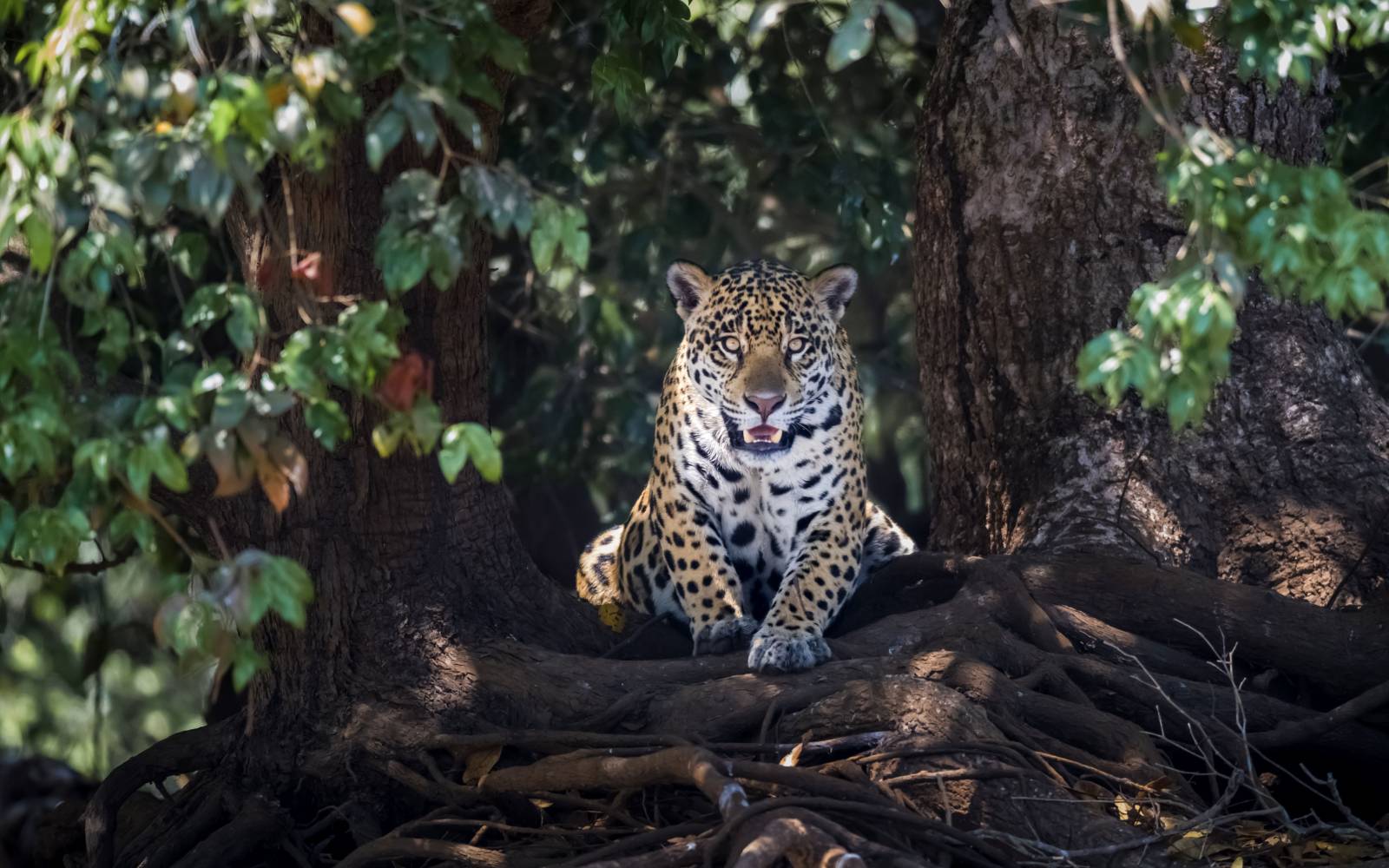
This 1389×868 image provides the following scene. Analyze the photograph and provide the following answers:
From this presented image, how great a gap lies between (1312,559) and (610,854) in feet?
9.70

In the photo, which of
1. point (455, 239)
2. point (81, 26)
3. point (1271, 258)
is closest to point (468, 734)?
point (455, 239)

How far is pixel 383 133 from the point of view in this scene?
346 cm

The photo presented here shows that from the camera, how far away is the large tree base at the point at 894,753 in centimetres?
→ 468

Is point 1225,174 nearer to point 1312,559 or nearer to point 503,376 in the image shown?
point 1312,559

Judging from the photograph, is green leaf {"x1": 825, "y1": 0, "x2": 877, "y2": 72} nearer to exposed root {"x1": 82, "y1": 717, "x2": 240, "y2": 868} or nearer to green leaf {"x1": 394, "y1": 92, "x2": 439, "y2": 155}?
green leaf {"x1": 394, "y1": 92, "x2": 439, "y2": 155}

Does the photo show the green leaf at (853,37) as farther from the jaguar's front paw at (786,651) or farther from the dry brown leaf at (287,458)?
the jaguar's front paw at (786,651)

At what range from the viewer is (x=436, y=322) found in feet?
18.3

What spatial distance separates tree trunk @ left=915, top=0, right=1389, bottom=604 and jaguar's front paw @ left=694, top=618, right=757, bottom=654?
1.12 metres

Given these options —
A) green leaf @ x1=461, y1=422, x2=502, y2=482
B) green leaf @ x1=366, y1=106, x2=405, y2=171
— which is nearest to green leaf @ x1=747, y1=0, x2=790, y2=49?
green leaf @ x1=366, y1=106, x2=405, y2=171

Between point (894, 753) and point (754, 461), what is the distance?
211cm

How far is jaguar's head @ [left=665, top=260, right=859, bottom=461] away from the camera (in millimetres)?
6723

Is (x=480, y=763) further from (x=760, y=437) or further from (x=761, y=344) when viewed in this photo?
(x=761, y=344)

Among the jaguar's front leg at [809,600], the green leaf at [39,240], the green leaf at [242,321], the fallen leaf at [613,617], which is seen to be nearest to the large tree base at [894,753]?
the jaguar's front leg at [809,600]

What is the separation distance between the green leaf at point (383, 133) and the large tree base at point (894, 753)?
201cm
